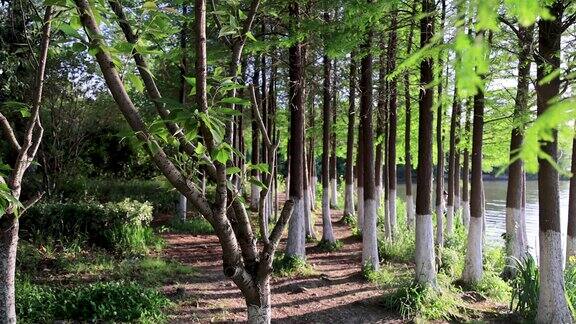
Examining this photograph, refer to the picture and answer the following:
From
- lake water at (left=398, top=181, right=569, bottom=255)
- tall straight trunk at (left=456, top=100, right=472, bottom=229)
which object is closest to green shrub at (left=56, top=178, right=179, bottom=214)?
tall straight trunk at (left=456, top=100, right=472, bottom=229)

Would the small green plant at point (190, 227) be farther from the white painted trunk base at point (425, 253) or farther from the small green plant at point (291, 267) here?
the white painted trunk base at point (425, 253)

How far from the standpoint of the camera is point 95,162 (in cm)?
2064

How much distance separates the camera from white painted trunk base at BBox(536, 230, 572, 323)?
7.15 meters

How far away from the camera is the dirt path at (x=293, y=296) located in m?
7.60

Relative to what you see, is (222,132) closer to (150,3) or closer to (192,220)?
(150,3)

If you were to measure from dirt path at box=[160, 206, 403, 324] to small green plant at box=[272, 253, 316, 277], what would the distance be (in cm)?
27

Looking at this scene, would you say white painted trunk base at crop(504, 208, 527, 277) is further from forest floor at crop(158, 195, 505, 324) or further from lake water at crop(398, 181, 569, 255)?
lake water at crop(398, 181, 569, 255)

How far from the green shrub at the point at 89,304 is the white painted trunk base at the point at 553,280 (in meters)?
5.80

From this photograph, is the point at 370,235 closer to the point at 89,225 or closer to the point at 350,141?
the point at 350,141

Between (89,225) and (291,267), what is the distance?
15.5ft

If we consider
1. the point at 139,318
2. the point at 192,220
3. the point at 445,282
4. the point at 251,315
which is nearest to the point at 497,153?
the point at 445,282

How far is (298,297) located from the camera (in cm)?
877

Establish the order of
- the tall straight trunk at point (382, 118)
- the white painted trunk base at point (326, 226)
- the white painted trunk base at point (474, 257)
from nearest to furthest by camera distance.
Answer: the white painted trunk base at point (474, 257)
the tall straight trunk at point (382, 118)
the white painted trunk base at point (326, 226)

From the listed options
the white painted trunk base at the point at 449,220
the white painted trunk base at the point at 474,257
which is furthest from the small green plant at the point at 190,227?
the white painted trunk base at the point at 474,257
